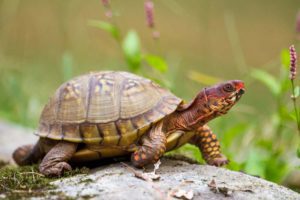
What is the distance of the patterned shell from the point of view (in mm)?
2961

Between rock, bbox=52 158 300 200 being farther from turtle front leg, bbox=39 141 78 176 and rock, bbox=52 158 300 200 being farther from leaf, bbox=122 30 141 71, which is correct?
leaf, bbox=122 30 141 71

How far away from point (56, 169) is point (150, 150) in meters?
0.53

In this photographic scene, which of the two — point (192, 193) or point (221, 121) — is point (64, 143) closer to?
point (192, 193)

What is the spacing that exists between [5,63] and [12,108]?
34.0 inches

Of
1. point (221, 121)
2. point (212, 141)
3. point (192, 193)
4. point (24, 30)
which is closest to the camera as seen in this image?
point (192, 193)

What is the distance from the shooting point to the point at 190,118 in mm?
3035

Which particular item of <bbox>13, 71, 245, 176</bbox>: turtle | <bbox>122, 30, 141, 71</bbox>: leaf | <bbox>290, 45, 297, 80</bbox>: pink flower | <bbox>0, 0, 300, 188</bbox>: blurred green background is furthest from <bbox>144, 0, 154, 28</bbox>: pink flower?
<bbox>290, 45, 297, 80</bbox>: pink flower

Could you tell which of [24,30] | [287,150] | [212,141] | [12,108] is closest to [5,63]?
[12,108]

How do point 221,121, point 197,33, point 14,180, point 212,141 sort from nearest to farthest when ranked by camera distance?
point 14,180
point 212,141
point 221,121
point 197,33

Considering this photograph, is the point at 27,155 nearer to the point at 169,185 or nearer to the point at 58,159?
the point at 58,159

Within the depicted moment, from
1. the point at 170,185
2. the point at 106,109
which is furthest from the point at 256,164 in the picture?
the point at 170,185

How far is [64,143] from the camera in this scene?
3051 millimetres

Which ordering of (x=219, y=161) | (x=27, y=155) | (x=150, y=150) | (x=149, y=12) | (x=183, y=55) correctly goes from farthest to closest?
(x=183, y=55) → (x=149, y=12) → (x=27, y=155) → (x=219, y=161) → (x=150, y=150)

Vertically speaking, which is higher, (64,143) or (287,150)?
(64,143)
